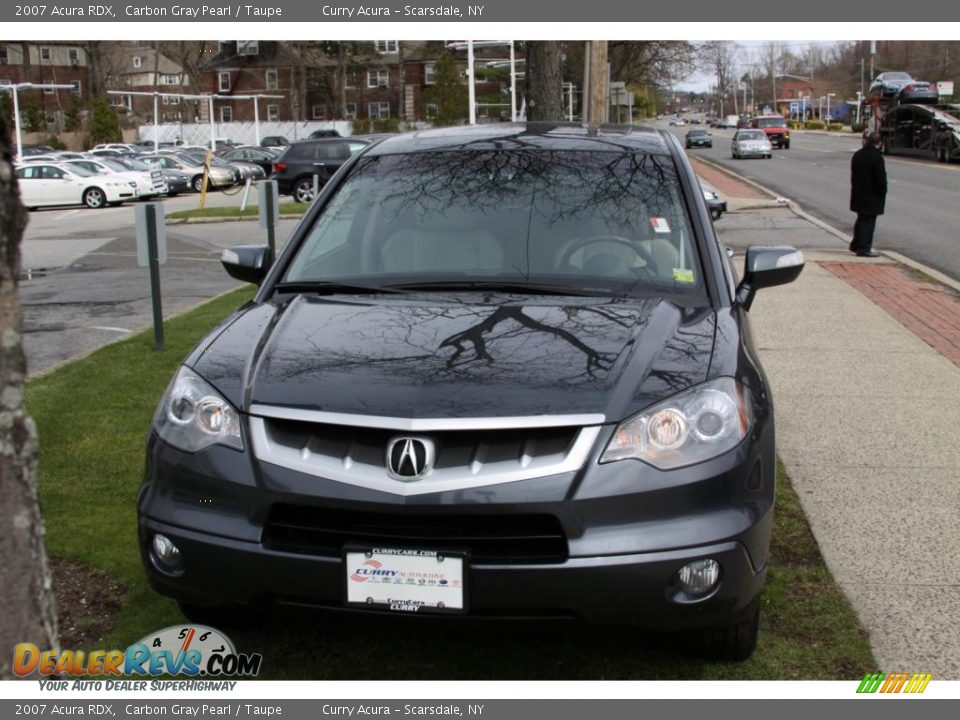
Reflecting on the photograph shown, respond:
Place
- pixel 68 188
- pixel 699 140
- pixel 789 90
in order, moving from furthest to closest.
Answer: pixel 789 90 → pixel 699 140 → pixel 68 188

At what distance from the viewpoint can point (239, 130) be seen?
283 feet

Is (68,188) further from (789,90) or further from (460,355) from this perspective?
(789,90)

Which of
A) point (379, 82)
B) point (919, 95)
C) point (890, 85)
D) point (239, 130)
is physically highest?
point (379, 82)

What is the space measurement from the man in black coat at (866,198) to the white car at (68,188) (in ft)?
86.7

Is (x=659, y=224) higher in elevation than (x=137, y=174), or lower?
higher

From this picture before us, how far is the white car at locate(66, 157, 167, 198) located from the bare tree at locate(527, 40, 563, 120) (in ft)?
77.7

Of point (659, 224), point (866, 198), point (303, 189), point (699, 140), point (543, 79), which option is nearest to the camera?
point (659, 224)

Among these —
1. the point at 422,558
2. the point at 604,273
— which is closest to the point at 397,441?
the point at 422,558

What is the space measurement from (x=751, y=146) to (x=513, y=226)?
52097 millimetres

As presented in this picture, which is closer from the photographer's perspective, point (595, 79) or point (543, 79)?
point (543, 79)

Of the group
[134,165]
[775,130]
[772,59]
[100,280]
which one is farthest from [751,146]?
[772,59]

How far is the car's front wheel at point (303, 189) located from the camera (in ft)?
109

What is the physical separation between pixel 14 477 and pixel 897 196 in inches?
1093

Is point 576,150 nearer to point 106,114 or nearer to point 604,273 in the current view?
point 604,273
